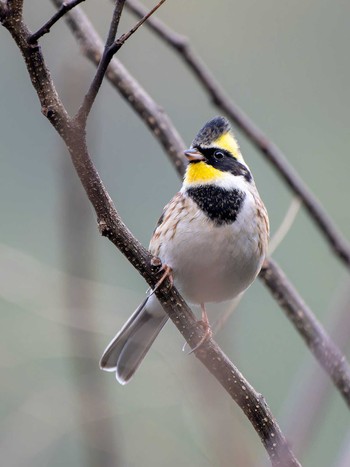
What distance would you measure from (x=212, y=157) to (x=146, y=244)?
4.11 m

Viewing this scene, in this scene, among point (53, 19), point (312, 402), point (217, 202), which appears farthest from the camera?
point (217, 202)

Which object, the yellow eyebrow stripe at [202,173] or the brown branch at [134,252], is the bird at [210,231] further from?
the brown branch at [134,252]

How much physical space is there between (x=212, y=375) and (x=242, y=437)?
1063 mm

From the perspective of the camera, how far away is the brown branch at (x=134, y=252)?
246cm

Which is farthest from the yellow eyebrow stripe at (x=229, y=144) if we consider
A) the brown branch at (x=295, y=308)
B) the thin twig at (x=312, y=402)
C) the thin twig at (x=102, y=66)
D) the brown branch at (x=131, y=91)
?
the thin twig at (x=312, y=402)

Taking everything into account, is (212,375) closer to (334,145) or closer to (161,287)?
(161,287)

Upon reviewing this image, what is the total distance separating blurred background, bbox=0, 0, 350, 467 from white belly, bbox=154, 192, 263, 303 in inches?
6.7

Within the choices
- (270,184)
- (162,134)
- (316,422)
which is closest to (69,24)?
(162,134)

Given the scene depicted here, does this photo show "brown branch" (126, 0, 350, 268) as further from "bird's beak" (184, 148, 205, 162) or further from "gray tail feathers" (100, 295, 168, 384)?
"gray tail feathers" (100, 295, 168, 384)

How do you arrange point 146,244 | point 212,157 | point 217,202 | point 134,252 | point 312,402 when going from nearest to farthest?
1. point 312,402
2. point 134,252
3. point 217,202
4. point 212,157
5. point 146,244

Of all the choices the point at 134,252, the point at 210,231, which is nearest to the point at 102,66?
the point at 134,252

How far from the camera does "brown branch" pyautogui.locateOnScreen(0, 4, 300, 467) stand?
2.46 m

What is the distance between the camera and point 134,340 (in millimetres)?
4363

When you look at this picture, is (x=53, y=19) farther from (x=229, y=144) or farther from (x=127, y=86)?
(x=127, y=86)
